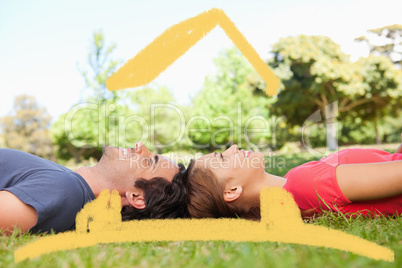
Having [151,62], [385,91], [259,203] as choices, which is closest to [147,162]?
[259,203]

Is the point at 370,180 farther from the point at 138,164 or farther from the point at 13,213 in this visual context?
the point at 13,213

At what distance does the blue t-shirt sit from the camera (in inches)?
92.1

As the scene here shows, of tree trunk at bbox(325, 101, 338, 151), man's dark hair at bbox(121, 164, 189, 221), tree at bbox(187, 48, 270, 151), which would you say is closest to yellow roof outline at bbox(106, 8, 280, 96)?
man's dark hair at bbox(121, 164, 189, 221)

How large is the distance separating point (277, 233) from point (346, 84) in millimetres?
21471

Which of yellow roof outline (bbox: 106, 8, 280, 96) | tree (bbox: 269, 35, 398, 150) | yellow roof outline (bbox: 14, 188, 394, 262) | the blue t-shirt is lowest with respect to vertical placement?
yellow roof outline (bbox: 14, 188, 394, 262)

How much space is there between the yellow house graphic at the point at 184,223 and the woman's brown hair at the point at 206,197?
140 millimetres

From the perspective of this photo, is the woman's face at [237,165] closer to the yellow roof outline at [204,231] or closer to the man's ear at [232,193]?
the man's ear at [232,193]

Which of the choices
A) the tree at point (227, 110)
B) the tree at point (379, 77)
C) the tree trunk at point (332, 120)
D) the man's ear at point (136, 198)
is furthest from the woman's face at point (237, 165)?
the tree at point (227, 110)

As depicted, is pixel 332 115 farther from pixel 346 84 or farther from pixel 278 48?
pixel 278 48

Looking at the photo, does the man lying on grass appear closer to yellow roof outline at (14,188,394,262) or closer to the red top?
yellow roof outline at (14,188,394,262)

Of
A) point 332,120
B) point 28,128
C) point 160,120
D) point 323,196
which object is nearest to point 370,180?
point 323,196

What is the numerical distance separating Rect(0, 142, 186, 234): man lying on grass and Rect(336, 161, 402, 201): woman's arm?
1381mm

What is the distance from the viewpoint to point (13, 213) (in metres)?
2.28

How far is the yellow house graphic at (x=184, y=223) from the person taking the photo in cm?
200
